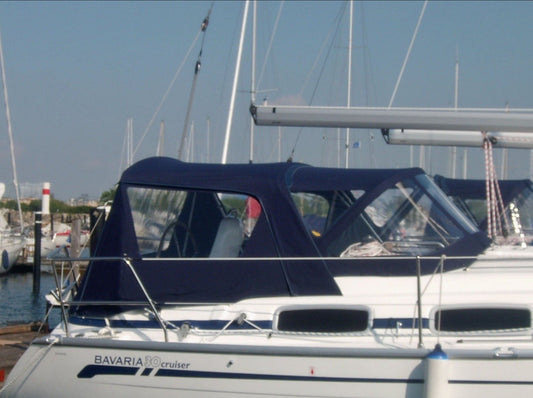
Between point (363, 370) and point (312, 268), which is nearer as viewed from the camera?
point (363, 370)

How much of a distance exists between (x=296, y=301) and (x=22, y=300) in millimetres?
14013

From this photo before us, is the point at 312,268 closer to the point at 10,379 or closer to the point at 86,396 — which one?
the point at 86,396

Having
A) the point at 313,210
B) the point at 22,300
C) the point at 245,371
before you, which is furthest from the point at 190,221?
the point at 22,300

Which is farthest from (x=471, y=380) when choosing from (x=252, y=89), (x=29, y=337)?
(x=252, y=89)

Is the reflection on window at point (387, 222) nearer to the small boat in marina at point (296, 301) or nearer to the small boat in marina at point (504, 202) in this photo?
the small boat in marina at point (296, 301)

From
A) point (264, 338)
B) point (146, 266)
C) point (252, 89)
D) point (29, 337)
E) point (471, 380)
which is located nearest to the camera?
point (471, 380)

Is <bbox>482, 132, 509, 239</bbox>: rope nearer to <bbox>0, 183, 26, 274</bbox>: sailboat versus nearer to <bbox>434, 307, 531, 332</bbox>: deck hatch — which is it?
<bbox>434, 307, 531, 332</bbox>: deck hatch

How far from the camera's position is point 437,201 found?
6426mm

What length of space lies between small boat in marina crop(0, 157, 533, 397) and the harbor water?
5773 mm

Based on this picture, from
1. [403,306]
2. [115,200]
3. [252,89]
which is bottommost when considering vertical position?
[403,306]

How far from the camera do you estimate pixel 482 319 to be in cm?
572

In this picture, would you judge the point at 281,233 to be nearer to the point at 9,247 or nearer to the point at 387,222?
the point at 387,222

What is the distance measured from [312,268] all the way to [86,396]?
195cm

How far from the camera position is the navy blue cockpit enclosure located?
602 centimetres
